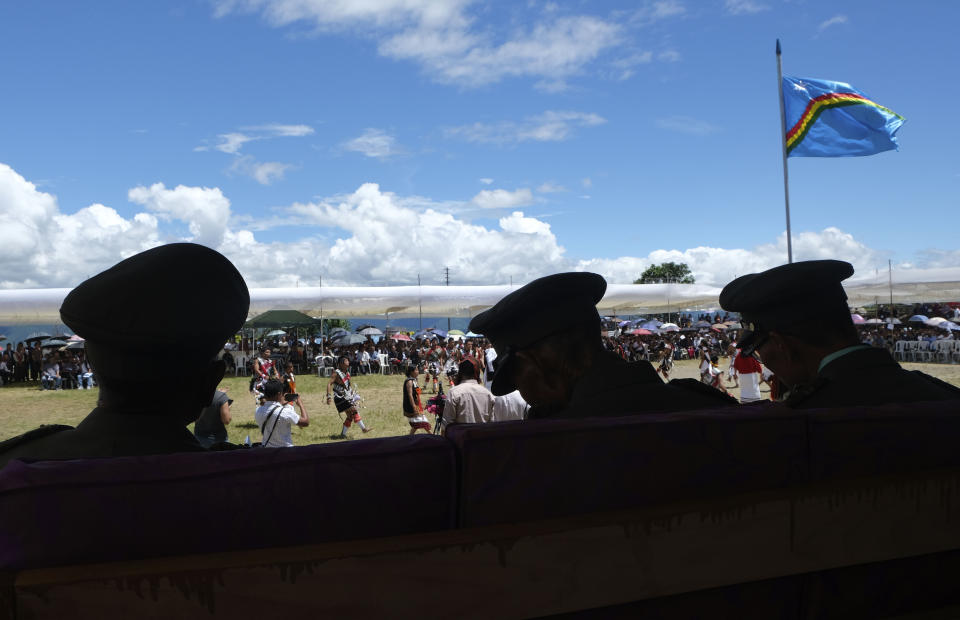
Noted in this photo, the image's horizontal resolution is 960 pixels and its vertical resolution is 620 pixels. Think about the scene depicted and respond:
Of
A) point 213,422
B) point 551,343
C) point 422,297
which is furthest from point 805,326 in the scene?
point 422,297

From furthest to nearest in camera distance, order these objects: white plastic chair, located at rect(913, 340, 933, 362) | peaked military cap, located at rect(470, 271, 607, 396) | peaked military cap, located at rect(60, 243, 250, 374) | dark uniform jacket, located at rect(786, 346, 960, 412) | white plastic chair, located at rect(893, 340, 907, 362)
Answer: white plastic chair, located at rect(893, 340, 907, 362)
white plastic chair, located at rect(913, 340, 933, 362)
peaked military cap, located at rect(470, 271, 607, 396)
dark uniform jacket, located at rect(786, 346, 960, 412)
peaked military cap, located at rect(60, 243, 250, 374)

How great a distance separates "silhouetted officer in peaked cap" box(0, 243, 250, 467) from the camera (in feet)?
4.87

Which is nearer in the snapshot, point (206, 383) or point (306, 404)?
point (206, 383)

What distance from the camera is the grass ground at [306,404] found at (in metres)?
13.1

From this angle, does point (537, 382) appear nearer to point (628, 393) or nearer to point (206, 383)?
point (628, 393)

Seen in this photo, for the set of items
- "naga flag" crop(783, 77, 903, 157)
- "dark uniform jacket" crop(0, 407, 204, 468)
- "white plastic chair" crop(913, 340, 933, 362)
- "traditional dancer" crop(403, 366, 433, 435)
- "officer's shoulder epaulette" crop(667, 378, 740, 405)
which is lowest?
"white plastic chair" crop(913, 340, 933, 362)

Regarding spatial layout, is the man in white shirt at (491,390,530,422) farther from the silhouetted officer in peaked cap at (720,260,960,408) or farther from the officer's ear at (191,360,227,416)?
the officer's ear at (191,360,227,416)

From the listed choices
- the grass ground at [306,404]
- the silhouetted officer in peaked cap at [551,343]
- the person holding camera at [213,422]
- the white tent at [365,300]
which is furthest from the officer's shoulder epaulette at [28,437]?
the white tent at [365,300]

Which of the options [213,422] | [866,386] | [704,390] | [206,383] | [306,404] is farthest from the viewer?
[306,404]

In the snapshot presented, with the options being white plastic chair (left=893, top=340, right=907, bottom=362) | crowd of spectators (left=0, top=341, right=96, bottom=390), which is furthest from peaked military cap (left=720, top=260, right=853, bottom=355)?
white plastic chair (left=893, top=340, right=907, bottom=362)

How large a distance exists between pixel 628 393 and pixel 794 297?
0.81m

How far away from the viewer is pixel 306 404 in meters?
17.6

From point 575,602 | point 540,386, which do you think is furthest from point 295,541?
point 540,386

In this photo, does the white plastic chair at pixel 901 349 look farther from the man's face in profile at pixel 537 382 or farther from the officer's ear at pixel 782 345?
the man's face in profile at pixel 537 382
